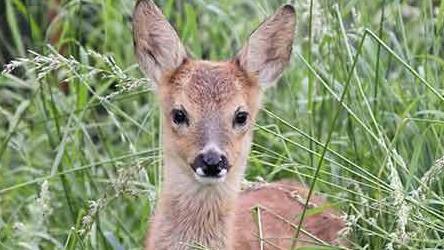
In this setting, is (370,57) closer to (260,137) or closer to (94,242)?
(260,137)

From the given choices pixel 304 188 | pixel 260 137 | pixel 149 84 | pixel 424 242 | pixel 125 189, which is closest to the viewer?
pixel 424 242

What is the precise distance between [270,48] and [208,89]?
38 centimetres

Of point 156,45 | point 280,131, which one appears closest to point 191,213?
point 156,45

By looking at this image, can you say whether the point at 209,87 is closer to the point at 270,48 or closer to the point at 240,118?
the point at 240,118

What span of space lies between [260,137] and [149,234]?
1108 millimetres

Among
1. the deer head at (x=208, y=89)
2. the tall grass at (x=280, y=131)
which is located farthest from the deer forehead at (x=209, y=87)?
the tall grass at (x=280, y=131)

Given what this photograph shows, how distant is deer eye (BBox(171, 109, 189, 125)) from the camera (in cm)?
418

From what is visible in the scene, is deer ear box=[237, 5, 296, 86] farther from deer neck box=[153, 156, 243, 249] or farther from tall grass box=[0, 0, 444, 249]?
deer neck box=[153, 156, 243, 249]

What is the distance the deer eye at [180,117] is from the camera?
418 centimetres

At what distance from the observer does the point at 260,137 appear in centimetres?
538

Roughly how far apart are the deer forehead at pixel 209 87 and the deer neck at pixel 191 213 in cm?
19

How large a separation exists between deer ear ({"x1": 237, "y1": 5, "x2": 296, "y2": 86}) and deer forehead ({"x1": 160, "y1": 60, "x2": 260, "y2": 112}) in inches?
2.7

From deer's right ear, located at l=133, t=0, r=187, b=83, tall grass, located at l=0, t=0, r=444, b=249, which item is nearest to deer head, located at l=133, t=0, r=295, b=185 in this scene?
deer's right ear, located at l=133, t=0, r=187, b=83

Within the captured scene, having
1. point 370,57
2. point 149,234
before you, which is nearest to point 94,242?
point 149,234
